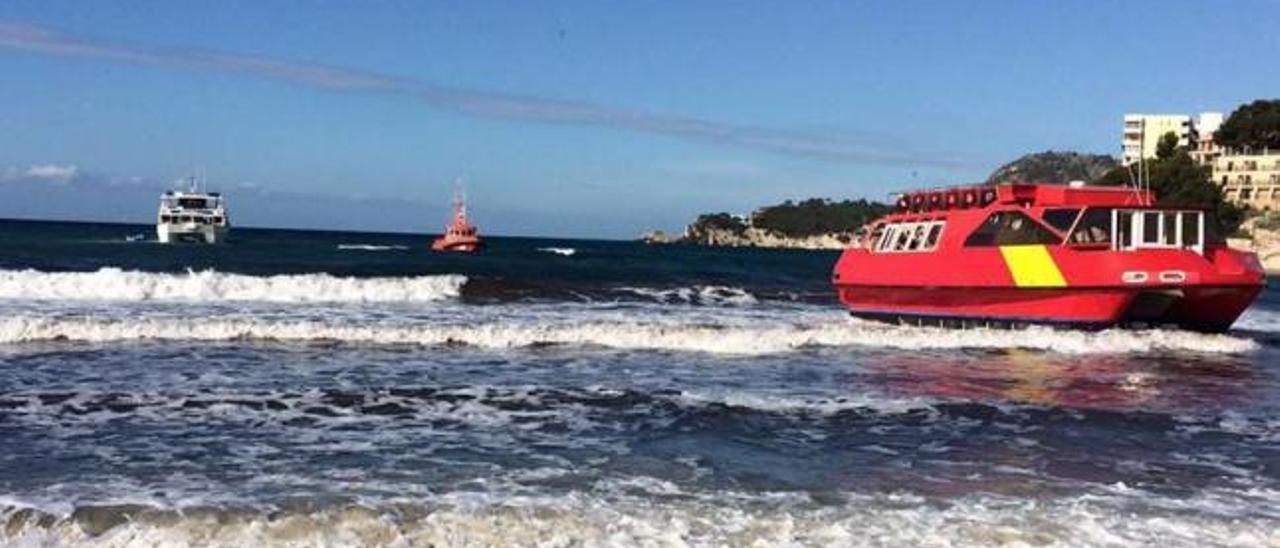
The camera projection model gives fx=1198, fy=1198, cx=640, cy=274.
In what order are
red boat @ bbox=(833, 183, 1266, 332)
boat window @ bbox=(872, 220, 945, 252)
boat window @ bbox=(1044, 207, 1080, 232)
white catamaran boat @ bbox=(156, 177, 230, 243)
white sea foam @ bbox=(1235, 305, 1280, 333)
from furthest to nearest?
1. white catamaran boat @ bbox=(156, 177, 230, 243)
2. white sea foam @ bbox=(1235, 305, 1280, 333)
3. boat window @ bbox=(872, 220, 945, 252)
4. boat window @ bbox=(1044, 207, 1080, 232)
5. red boat @ bbox=(833, 183, 1266, 332)

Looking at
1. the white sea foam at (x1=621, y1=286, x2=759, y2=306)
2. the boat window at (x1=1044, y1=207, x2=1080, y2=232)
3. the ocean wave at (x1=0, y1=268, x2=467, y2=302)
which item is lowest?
the white sea foam at (x1=621, y1=286, x2=759, y2=306)

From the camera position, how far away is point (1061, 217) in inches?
813

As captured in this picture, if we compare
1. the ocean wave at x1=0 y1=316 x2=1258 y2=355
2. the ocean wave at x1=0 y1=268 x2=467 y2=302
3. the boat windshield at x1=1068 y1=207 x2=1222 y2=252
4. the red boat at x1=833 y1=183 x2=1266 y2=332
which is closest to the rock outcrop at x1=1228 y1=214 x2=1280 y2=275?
the red boat at x1=833 y1=183 x2=1266 y2=332

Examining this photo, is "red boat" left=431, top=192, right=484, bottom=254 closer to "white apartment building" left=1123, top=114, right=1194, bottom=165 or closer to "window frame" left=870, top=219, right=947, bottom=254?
"window frame" left=870, top=219, right=947, bottom=254

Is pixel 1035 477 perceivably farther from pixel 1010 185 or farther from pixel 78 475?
pixel 1010 185

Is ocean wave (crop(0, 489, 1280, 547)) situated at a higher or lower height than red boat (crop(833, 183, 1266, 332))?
lower

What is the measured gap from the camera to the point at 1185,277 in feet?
65.1

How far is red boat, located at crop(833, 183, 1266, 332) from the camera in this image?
1998cm

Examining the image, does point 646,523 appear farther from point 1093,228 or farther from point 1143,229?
point 1143,229

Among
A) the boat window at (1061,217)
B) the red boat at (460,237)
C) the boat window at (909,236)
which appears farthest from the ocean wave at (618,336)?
the red boat at (460,237)

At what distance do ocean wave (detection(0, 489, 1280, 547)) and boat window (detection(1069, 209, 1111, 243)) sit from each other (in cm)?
1311

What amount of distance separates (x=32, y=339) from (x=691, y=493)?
13.2 m

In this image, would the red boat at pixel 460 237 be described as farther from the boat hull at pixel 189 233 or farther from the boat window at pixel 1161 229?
the boat window at pixel 1161 229

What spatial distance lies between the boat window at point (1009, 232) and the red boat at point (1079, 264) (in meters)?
0.02
